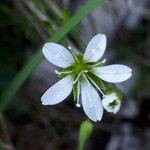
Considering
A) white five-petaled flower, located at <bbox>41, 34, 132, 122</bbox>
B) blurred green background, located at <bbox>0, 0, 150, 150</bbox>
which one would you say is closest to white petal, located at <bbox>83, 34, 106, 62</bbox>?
white five-petaled flower, located at <bbox>41, 34, 132, 122</bbox>

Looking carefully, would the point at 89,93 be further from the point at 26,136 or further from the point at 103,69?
the point at 26,136

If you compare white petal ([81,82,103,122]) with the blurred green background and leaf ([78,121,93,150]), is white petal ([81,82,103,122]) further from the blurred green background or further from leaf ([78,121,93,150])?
the blurred green background

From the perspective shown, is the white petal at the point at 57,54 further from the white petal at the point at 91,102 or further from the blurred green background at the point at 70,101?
the blurred green background at the point at 70,101

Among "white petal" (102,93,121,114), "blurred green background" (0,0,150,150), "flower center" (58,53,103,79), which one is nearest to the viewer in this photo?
"white petal" (102,93,121,114)

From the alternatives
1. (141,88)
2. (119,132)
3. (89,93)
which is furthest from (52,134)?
(89,93)

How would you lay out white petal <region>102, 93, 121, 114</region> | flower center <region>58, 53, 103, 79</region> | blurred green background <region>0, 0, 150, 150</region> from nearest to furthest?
white petal <region>102, 93, 121, 114</region>
flower center <region>58, 53, 103, 79</region>
blurred green background <region>0, 0, 150, 150</region>

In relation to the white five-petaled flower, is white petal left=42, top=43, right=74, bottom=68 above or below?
above

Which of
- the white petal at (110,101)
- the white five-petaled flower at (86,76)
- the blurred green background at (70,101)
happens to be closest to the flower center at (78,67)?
the white five-petaled flower at (86,76)
